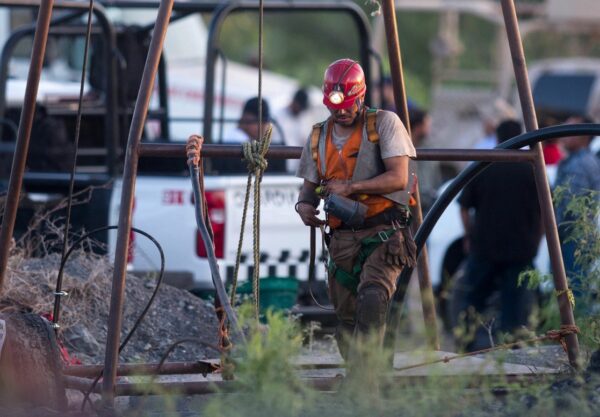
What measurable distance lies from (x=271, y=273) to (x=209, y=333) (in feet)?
5.02

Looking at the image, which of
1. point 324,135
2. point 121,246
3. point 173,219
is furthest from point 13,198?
point 173,219

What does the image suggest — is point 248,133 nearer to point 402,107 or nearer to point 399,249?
point 402,107

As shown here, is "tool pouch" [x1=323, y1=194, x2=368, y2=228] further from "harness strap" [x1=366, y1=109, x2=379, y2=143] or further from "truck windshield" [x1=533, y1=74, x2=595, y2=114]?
"truck windshield" [x1=533, y1=74, x2=595, y2=114]

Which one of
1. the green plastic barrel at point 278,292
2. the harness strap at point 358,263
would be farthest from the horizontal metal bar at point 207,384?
the green plastic barrel at point 278,292

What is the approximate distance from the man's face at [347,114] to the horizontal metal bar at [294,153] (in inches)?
10.1

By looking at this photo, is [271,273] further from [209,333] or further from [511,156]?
[511,156]

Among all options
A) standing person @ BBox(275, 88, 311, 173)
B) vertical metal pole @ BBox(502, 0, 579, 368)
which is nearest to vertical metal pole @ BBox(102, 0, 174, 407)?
vertical metal pole @ BBox(502, 0, 579, 368)

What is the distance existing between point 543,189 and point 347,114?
1.08 m

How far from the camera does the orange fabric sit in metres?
5.82

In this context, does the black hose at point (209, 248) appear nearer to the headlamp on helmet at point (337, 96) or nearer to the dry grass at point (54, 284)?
the headlamp on helmet at point (337, 96)

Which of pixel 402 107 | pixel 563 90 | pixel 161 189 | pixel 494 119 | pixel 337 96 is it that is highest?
pixel 563 90

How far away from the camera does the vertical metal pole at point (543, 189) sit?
614 centimetres

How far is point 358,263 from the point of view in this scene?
5.95 metres

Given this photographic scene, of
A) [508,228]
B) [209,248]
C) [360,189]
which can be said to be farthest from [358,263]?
[508,228]
